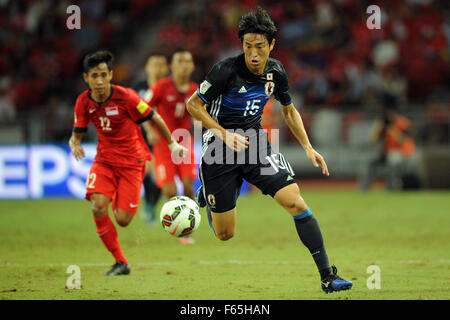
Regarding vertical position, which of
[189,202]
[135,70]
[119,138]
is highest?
[135,70]

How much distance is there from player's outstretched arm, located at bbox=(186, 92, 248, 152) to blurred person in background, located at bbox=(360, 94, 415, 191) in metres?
11.1

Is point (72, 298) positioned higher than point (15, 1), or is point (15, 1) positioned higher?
point (15, 1)

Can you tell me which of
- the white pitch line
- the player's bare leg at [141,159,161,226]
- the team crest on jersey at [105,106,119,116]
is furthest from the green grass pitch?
the team crest on jersey at [105,106,119,116]

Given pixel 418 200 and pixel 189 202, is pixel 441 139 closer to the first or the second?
pixel 418 200

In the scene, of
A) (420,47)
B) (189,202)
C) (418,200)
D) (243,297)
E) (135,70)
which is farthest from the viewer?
(135,70)

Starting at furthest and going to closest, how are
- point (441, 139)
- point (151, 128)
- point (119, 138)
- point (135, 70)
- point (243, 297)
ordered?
point (135, 70) → point (441, 139) → point (151, 128) → point (119, 138) → point (243, 297)

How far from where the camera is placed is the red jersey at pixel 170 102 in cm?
1004

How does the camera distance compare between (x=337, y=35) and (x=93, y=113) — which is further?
(x=337, y=35)

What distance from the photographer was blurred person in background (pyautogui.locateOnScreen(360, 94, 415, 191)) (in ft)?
55.5

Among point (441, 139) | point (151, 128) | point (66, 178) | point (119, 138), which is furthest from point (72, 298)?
point (441, 139)

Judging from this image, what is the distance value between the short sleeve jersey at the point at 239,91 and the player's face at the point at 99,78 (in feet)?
4.64

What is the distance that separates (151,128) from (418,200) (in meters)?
7.55

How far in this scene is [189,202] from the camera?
7281 mm

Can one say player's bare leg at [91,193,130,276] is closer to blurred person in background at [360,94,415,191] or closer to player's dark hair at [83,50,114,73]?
player's dark hair at [83,50,114,73]
